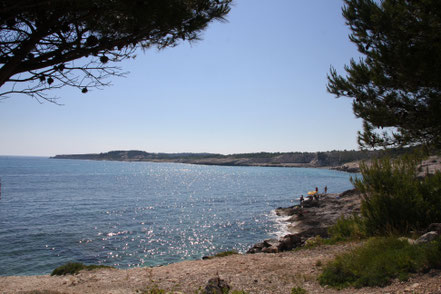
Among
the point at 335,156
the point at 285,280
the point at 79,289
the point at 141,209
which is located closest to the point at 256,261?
the point at 285,280

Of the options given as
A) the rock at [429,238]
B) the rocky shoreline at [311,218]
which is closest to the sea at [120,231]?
the rocky shoreline at [311,218]

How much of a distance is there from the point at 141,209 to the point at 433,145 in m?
37.1

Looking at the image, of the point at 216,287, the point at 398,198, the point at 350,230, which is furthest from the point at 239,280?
the point at 398,198

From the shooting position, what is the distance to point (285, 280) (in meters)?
7.67

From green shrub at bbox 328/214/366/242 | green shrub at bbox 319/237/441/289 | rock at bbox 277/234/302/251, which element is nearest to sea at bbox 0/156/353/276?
rock at bbox 277/234/302/251

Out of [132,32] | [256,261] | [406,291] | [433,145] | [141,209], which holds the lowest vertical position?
[141,209]

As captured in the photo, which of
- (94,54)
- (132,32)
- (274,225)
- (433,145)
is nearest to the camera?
(94,54)

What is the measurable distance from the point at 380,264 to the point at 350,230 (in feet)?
19.4

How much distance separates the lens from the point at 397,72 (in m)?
8.09

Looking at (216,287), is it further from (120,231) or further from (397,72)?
(120,231)

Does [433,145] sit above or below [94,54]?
below

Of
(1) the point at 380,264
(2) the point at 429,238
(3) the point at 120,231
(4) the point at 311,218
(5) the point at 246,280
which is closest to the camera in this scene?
(1) the point at 380,264

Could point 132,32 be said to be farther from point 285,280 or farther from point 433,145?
point 433,145

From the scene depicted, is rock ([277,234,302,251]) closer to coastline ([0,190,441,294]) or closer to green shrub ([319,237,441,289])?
coastline ([0,190,441,294])
